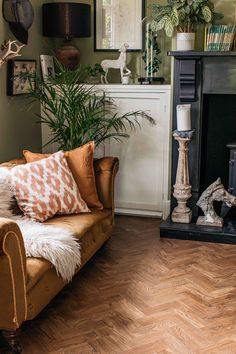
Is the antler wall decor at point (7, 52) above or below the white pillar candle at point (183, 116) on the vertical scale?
above

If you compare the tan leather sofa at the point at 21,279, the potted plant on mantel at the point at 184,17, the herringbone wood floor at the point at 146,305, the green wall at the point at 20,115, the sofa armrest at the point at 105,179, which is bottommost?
the herringbone wood floor at the point at 146,305

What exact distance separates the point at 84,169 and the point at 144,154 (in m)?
1.07

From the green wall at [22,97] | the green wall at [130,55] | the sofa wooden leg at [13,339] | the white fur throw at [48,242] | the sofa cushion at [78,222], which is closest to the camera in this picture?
the sofa wooden leg at [13,339]

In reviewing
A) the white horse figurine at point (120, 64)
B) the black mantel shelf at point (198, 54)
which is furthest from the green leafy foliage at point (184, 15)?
the white horse figurine at point (120, 64)

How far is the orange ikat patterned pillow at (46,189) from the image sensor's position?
3.06m

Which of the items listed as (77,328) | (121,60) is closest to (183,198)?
(121,60)

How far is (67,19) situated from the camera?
418 cm

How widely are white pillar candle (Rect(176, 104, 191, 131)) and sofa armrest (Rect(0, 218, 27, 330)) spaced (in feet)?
6.42

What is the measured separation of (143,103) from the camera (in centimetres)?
425

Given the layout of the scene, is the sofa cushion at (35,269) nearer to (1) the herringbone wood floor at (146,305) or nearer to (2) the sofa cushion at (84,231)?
(2) the sofa cushion at (84,231)

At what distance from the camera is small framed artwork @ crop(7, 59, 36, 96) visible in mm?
4016

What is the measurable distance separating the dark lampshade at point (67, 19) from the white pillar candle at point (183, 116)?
42.7 inches

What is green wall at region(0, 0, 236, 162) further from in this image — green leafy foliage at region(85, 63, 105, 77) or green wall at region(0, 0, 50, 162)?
green leafy foliage at region(85, 63, 105, 77)

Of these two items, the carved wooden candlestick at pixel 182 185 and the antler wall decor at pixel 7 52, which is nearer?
the antler wall decor at pixel 7 52
